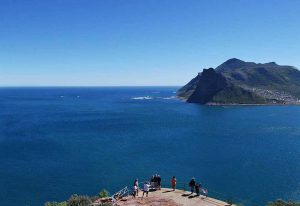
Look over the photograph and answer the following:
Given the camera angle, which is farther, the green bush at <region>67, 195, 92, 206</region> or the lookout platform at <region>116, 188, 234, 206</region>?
the green bush at <region>67, 195, 92, 206</region>

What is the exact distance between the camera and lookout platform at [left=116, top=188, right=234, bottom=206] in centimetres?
3378

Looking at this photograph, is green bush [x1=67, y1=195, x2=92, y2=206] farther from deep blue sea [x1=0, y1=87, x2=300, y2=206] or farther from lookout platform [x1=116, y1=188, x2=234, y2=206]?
deep blue sea [x1=0, y1=87, x2=300, y2=206]

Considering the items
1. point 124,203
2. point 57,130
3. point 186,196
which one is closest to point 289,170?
point 186,196

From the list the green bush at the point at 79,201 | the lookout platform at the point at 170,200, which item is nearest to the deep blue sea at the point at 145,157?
the lookout platform at the point at 170,200

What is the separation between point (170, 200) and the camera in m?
34.6

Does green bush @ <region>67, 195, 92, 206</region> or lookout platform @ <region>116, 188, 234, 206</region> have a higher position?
lookout platform @ <region>116, 188, 234, 206</region>

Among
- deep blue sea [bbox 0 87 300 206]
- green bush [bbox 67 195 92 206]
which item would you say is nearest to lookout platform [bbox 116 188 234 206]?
green bush [bbox 67 195 92 206]

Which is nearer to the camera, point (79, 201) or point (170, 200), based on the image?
point (170, 200)

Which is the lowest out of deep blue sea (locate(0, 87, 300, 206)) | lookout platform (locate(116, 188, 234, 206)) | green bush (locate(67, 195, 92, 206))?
deep blue sea (locate(0, 87, 300, 206))

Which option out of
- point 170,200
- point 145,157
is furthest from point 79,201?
point 145,157

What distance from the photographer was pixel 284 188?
6438 cm

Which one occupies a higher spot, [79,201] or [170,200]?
[170,200]

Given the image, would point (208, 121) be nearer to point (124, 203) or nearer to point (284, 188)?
point (284, 188)

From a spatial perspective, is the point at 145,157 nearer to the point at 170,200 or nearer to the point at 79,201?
the point at 79,201
